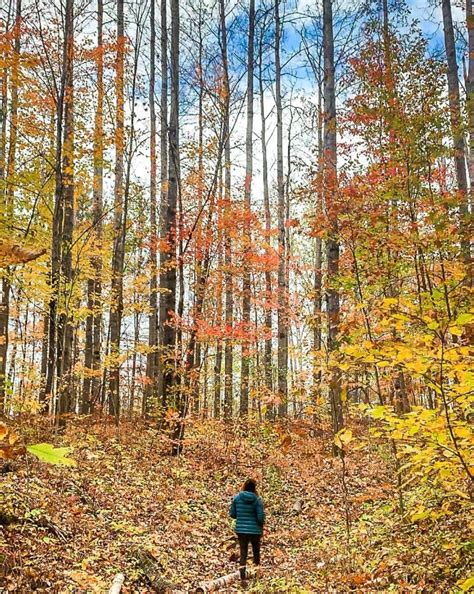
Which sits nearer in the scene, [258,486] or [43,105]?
[258,486]

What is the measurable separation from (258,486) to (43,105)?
36.4 ft

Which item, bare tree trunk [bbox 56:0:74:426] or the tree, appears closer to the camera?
bare tree trunk [bbox 56:0:74:426]

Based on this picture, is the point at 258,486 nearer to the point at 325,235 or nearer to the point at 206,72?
the point at 325,235

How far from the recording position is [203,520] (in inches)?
353

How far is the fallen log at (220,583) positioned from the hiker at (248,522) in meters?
0.24

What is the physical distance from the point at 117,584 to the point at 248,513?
2595mm

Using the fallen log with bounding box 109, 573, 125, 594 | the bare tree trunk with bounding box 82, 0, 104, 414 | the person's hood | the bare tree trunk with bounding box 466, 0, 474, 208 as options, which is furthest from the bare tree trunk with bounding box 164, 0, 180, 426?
the bare tree trunk with bounding box 466, 0, 474, 208

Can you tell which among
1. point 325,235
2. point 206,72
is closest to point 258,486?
point 325,235

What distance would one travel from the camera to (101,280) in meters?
16.1

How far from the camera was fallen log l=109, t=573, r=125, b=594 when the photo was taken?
5.39 metres

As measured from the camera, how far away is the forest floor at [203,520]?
207 inches

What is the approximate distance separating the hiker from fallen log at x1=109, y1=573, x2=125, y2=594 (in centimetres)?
219

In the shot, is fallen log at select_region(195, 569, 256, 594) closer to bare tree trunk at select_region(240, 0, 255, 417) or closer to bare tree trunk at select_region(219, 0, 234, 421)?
bare tree trunk at select_region(219, 0, 234, 421)

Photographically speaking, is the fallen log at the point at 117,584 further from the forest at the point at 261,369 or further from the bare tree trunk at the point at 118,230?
the bare tree trunk at the point at 118,230
